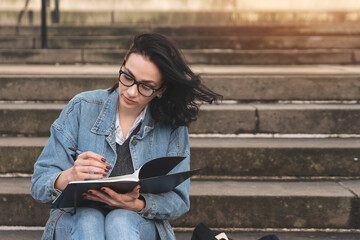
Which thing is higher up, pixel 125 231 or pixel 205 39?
pixel 205 39

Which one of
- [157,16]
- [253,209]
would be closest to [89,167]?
[253,209]

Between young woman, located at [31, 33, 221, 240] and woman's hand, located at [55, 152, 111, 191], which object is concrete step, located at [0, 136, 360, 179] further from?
woman's hand, located at [55, 152, 111, 191]

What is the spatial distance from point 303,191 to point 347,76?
1408 millimetres

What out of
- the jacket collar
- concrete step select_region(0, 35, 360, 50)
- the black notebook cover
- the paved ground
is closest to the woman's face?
the jacket collar

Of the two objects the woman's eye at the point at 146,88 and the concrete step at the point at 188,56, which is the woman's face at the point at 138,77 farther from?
the concrete step at the point at 188,56

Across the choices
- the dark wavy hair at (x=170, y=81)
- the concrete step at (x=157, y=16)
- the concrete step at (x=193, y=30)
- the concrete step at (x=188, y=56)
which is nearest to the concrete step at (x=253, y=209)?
the dark wavy hair at (x=170, y=81)

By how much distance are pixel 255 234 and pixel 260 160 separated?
55 centimetres

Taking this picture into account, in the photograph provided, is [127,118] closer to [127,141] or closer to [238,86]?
[127,141]

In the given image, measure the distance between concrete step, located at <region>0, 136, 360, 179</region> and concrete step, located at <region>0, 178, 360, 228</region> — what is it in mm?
290

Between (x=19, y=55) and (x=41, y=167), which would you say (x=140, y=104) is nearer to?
(x=41, y=167)

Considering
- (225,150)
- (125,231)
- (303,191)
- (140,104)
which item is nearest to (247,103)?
(225,150)

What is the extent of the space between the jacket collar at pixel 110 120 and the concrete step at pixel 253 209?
849mm

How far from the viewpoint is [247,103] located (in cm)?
382

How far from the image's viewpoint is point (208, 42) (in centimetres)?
581
